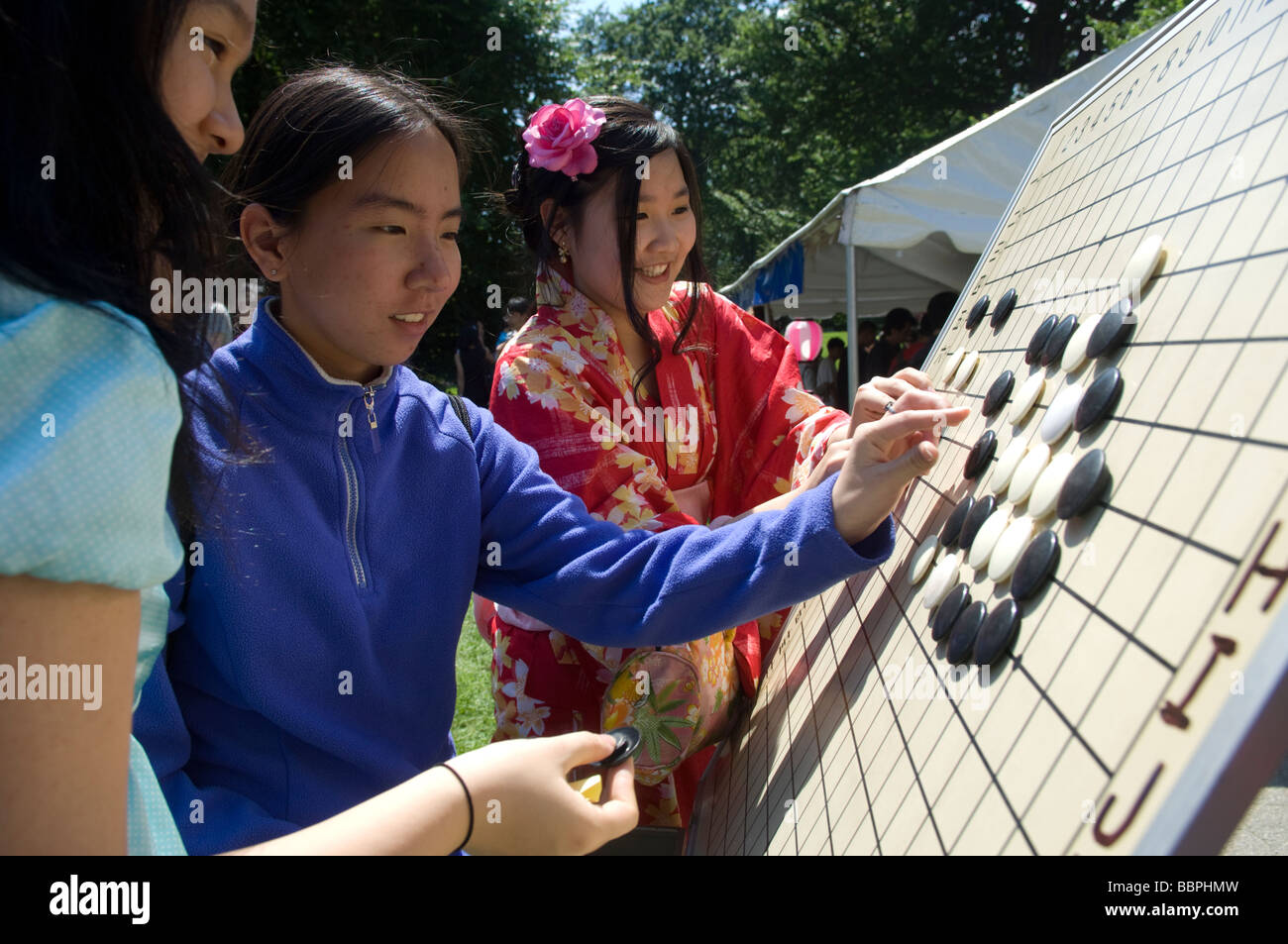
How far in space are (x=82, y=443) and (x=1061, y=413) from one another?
2.96 ft

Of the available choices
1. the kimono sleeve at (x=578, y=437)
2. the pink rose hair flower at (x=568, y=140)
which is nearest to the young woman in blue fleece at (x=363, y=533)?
the kimono sleeve at (x=578, y=437)

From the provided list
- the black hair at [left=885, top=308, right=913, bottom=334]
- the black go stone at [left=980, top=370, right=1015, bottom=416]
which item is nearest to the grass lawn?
the black go stone at [left=980, top=370, right=1015, bottom=416]

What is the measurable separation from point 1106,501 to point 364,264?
3.59 ft

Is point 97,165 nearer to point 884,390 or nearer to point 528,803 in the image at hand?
point 528,803

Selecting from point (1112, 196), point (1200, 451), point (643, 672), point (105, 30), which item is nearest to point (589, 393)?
point (643, 672)

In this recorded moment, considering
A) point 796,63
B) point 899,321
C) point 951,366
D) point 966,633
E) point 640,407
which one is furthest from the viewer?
point 796,63

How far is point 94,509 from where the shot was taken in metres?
0.69

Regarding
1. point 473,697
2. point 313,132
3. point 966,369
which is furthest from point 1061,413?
point 473,697

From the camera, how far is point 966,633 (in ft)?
3.13

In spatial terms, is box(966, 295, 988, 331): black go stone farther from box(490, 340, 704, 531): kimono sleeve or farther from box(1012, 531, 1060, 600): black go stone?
box(1012, 531, 1060, 600): black go stone

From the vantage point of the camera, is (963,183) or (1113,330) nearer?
(1113,330)

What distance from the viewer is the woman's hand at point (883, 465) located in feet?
4.30

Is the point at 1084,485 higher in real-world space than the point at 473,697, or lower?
higher
